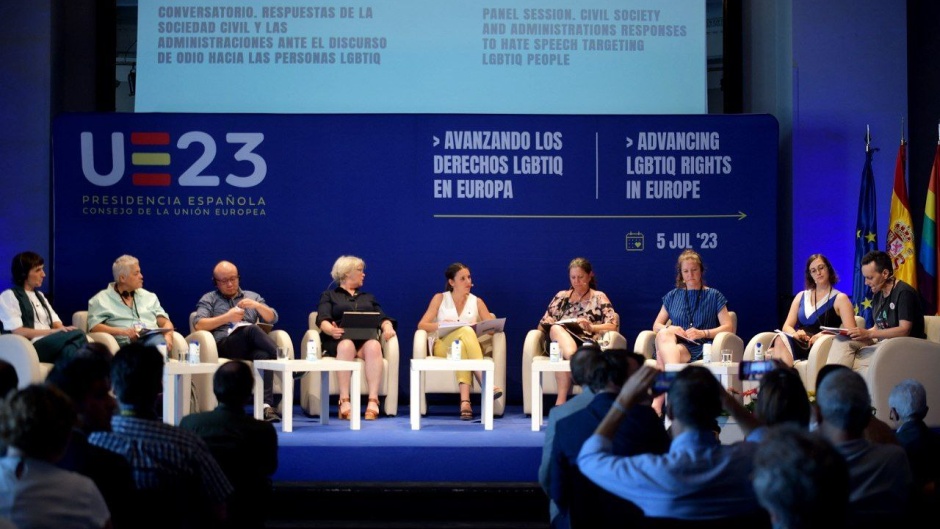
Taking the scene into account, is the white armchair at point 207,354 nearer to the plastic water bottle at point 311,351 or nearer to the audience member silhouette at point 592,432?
the plastic water bottle at point 311,351

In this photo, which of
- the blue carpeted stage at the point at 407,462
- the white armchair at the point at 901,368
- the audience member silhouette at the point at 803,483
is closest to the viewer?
the audience member silhouette at the point at 803,483

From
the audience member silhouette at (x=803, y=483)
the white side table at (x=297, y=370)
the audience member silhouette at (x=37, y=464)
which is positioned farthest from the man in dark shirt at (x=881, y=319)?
the audience member silhouette at (x=37, y=464)

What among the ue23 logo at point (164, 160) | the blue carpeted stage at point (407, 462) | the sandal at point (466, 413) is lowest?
the blue carpeted stage at point (407, 462)

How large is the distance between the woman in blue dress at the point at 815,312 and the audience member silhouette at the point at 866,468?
3856mm

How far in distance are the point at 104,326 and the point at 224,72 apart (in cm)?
215

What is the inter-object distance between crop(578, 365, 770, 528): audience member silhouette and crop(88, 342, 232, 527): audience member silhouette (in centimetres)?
100

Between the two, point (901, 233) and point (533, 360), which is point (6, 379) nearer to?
point (533, 360)

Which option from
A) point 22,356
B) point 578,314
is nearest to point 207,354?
point 22,356

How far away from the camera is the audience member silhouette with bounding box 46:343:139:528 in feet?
8.76

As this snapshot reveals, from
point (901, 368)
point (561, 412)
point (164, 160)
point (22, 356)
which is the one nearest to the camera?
point (561, 412)

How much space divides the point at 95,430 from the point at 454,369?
135 inches

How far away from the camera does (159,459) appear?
2832mm

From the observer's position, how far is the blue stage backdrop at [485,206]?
7520 millimetres

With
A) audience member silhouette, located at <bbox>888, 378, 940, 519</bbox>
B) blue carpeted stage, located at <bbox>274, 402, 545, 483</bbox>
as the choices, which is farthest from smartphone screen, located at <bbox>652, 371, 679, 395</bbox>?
blue carpeted stage, located at <bbox>274, 402, 545, 483</bbox>
